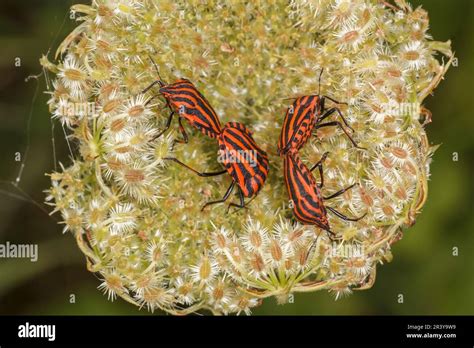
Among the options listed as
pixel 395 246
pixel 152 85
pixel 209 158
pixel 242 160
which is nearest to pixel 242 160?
pixel 242 160

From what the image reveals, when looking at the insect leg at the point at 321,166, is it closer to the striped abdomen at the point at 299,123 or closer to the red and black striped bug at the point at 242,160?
the striped abdomen at the point at 299,123

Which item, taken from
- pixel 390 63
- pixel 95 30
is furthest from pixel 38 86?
pixel 390 63

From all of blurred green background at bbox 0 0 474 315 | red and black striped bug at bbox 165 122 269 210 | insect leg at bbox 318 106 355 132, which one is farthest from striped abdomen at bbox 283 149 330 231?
blurred green background at bbox 0 0 474 315

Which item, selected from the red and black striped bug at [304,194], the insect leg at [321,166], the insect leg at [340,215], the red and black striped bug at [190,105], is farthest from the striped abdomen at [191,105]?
the insect leg at [340,215]

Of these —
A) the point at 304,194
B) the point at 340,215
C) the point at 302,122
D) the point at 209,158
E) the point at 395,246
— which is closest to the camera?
the point at 304,194

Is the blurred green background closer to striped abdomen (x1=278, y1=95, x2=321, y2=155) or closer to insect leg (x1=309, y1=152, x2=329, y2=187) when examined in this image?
insect leg (x1=309, y1=152, x2=329, y2=187)

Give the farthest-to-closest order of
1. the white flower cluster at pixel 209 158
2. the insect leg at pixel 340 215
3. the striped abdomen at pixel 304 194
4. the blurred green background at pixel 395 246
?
1. the blurred green background at pixel 395 246
2. the insect leg at pixel 340 215
3. the white flower cluster at pixel 209 158
4. the striped abdomen at pixel 304 194

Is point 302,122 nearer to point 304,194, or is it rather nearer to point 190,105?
point 304,194
